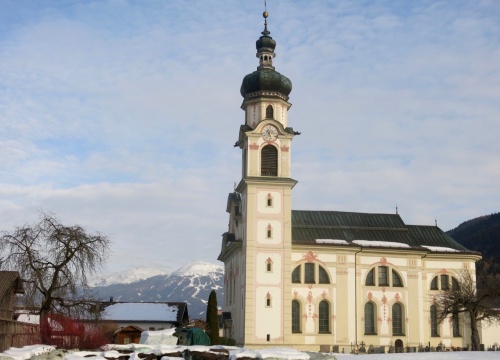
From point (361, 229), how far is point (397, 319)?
26.0 feet

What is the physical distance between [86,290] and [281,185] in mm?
18766

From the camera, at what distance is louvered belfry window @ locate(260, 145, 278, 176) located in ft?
187

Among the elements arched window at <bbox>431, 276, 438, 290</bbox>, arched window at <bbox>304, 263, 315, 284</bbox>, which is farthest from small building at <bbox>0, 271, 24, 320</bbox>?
arched window at <bbox>431, 276, 438, 290</bbox>

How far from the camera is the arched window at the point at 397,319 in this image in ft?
190

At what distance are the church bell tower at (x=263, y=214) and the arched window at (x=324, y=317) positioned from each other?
383 cm

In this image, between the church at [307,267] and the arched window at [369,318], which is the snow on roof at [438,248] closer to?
the church at [307,267]

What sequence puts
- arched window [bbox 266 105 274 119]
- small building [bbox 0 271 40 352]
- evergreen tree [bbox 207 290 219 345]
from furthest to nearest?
arched window [bbox 266 105 274 119] < evergreen tree [bbox 207 290 219 345] < small building [bbox 0 271 40 352]

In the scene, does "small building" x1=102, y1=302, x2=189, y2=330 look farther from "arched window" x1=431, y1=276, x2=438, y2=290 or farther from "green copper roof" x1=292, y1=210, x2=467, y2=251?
"arched window" x1=431, y1=276, x2=438, y2=290

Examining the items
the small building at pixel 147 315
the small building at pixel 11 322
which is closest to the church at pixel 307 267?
the small building at pixel 147 315

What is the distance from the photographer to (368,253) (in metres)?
58.6

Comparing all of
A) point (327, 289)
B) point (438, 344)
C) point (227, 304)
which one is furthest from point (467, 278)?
point (227, 304)

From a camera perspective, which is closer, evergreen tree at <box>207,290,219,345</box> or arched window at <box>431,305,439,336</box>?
evergreen tree at <box>207,290,219,345</box>

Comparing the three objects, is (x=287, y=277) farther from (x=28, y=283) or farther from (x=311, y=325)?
(x=28, y=283)

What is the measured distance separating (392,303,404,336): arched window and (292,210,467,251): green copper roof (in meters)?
5.47
